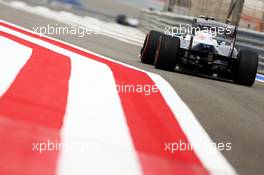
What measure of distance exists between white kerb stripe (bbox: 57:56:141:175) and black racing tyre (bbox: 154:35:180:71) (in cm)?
301

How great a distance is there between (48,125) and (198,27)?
694cm

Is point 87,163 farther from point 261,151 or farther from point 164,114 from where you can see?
point 164,114

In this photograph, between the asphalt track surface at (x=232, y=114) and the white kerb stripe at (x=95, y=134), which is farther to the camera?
the asphalt track surface at (x=232, y=114)

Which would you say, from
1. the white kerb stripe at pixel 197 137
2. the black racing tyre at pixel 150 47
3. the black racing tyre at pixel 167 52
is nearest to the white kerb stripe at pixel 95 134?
the white kerb stripe at pixel 197 137

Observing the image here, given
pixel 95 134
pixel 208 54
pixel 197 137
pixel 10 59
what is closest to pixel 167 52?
pixel 208 54

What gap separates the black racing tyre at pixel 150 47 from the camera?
12.3 m

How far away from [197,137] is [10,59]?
158 inches

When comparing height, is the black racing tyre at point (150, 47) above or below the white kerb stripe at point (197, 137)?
below

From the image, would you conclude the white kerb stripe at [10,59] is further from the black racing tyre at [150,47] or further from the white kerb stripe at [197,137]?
the black racing tyre at [150,47]

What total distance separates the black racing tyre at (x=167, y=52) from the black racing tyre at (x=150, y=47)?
67 centimetres

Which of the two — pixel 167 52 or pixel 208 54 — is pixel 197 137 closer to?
pixel 167 52

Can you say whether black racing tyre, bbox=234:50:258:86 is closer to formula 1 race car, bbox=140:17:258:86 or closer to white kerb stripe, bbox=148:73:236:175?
formula 1 race car, bbox=140:17:258:86

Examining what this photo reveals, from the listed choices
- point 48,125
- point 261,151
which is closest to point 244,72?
point 261,151

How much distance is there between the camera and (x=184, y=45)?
1191cm
